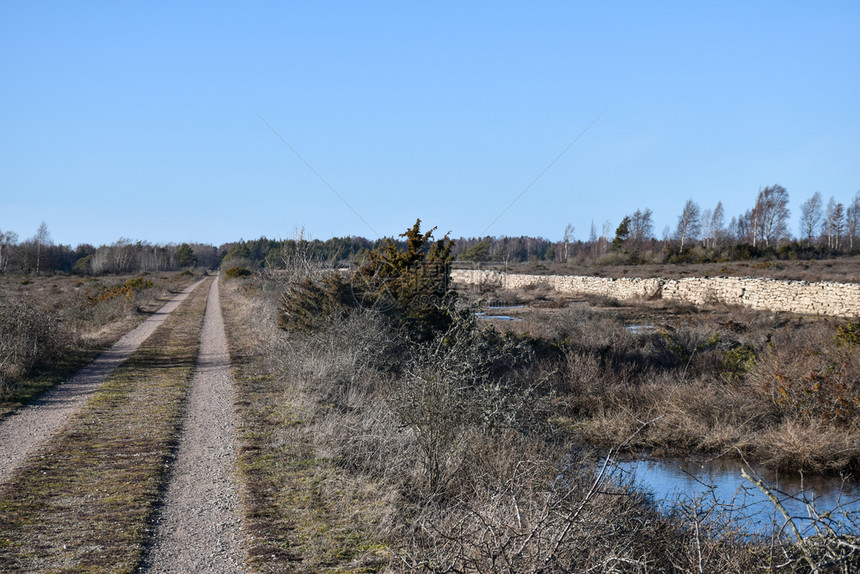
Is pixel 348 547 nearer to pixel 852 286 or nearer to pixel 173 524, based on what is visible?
pixel 173 524

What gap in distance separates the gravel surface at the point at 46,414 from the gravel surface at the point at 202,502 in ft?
6.22

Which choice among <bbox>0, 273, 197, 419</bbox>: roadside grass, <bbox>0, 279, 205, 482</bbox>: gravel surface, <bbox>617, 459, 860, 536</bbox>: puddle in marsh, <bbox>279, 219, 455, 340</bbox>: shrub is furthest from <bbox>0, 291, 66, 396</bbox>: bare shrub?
<bbox>617, 459, 860, 536</bbox>: puddle in marsh

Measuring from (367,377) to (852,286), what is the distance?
952 inches

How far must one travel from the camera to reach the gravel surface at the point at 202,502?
18.3 feet

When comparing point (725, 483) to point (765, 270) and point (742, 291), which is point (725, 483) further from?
point (765, 270)

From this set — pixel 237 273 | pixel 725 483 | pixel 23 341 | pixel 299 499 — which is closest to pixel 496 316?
pixel 725 483

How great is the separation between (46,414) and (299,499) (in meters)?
6.03

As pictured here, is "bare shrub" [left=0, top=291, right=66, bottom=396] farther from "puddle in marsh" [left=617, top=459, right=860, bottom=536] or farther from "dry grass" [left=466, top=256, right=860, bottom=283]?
"dry grass" [left=466, top=256, right=860, bottom=283]

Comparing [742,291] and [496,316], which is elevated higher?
[742,291]

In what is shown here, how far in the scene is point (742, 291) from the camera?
32531 mm

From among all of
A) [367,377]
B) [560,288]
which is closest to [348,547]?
[367,377]

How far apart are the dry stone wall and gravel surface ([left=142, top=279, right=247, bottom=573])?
20215mm

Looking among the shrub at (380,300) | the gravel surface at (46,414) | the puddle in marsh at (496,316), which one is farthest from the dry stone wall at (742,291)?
the gravel surface at (46,414)

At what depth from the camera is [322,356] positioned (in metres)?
13.0
